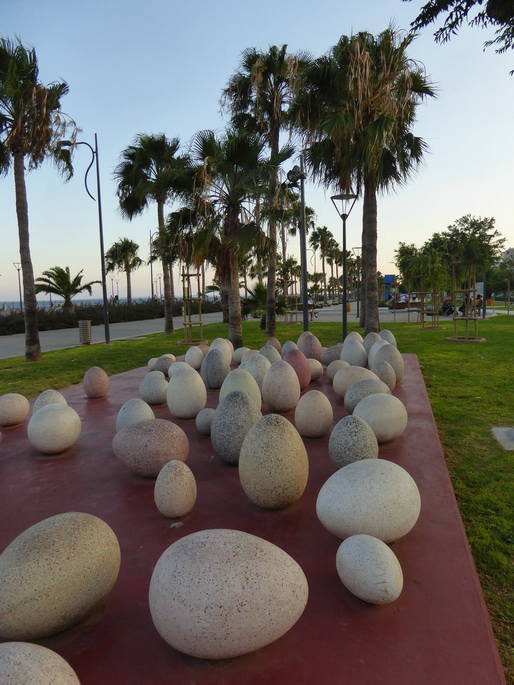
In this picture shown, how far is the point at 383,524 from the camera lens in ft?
8.81

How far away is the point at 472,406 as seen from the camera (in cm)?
682

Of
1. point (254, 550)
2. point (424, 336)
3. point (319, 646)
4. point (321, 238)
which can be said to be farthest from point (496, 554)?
point (321, 238)

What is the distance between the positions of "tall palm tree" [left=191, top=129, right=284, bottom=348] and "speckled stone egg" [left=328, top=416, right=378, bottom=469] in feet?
28.7

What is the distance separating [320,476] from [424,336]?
14671mm

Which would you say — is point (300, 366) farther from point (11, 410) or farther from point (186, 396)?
point (11, 410)

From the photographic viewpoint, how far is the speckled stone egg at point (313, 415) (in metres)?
4.77

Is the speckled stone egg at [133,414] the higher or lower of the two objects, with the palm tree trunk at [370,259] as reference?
lower

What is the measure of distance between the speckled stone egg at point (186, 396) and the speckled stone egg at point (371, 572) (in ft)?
11.8

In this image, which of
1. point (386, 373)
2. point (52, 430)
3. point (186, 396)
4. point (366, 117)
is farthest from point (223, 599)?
point (366, 117)

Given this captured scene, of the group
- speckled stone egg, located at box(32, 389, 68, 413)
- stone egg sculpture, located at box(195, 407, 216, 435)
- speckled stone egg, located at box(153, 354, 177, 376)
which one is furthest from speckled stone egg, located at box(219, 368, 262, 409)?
speckled stone egg, located at box(153, 354, 177, 376)

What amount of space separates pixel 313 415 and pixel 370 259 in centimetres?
1088

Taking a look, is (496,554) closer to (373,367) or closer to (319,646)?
(319,646)

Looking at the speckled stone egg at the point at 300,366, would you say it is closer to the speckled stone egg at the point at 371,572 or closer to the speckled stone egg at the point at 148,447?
the speckled stone egg at the point at 148,447

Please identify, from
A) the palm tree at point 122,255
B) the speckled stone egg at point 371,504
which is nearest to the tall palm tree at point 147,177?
the speckled stone egg at point 371,504
